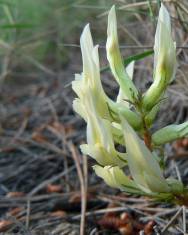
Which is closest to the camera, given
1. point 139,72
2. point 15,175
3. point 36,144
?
point 15,175

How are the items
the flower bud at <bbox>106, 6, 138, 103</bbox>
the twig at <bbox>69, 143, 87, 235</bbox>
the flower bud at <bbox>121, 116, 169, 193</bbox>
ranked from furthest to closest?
the twig at <bbox>69, 143, 87, 235</bbox> → the flower bud at <bbox>106, 6, 138, 103</bbox> → the flower bud at <bbox>121, 116, 169, 193</bbox>

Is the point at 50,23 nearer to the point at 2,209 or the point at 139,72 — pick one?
the point at 139,72

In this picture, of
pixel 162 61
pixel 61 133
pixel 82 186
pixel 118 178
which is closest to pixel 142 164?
pixel 118 178

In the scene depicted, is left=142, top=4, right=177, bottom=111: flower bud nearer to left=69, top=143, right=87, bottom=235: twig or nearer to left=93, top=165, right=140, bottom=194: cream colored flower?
left=93, top=165, right=140, bottom=194: cream colored flower

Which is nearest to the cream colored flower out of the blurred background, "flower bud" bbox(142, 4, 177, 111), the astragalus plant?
the astragalus plant

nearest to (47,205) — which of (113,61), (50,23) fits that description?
(113,61)

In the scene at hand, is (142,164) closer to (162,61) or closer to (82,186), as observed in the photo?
(162,61)
